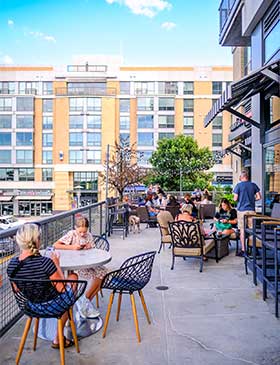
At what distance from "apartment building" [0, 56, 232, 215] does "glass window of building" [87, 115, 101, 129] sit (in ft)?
0.43

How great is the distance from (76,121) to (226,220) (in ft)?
142

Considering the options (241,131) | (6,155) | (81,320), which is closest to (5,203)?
(6,155)

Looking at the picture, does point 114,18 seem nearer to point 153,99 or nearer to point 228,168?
point 153,99

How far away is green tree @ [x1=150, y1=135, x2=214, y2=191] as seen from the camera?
29.4 meters

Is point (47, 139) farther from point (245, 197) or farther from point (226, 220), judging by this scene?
point (245, 197)

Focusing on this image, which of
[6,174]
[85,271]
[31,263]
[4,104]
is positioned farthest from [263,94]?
[4,104]

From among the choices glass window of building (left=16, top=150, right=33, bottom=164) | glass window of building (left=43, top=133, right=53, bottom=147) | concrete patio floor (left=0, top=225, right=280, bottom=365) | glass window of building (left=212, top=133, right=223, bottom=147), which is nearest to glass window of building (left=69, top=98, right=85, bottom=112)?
glass window of building (left=43, top=133, right=53, bottom=147)

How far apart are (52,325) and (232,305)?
217 centimetres

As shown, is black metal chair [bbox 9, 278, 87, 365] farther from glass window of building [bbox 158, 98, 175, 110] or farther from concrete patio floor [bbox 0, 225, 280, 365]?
glass window of building [bbox 158, 98, 175, 110]

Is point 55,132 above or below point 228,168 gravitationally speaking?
above

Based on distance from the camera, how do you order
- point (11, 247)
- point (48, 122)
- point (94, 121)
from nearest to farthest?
point (11, 247) → point (94, 121) → point (48, 122)

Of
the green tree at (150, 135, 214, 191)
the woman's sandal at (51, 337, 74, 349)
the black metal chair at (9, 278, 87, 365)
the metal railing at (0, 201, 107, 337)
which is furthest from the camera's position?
the green tree at (150, 135, 214, 191)

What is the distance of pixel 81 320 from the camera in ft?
12.6

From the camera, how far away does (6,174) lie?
163 ft
